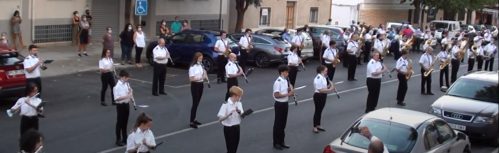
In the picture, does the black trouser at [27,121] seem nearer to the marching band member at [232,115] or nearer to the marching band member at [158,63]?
the marching band member at [232,115]

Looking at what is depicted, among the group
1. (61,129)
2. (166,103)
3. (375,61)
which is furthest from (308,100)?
(61,129)

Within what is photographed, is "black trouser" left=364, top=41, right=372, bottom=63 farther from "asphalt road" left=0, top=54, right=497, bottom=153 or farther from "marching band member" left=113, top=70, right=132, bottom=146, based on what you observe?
"marching band member" left=113, top=70, right=132, bottom=146

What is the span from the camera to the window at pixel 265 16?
3685cm

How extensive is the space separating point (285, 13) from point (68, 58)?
1834 cm

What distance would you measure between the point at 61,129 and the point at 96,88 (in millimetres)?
4800

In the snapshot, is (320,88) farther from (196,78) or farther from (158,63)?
(158,63)

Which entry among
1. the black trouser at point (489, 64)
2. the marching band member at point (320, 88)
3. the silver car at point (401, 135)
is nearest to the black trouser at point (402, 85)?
the marching band member at point (320, 88)

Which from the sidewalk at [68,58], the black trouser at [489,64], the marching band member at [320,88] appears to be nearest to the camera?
the marching band member at [320,88]

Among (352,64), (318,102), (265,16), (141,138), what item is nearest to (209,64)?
(352,64)

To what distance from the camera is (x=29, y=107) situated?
34.0ft

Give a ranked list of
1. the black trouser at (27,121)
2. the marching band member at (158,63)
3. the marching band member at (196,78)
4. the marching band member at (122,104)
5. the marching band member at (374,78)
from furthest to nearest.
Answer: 1. the marching band member at (158,63)
2. the marching band member at (374,78)
3. the marching band member at (196,78)
4. the marching band member at (122,104)
5. the black trouser at (27,121)

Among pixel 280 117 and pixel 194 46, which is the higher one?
pixel 194 46

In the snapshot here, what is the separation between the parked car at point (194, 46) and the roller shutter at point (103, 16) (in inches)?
196

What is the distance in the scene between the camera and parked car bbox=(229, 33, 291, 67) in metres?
24.1
